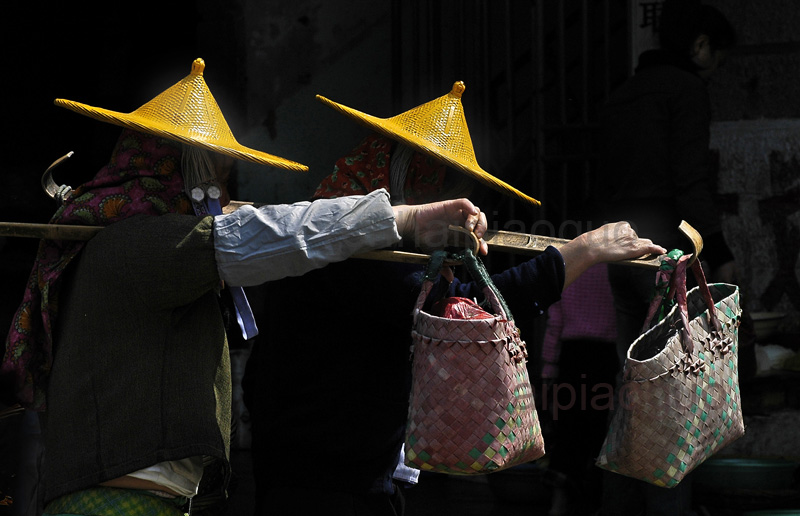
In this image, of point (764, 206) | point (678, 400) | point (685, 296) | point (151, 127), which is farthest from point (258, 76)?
point (678, 400)

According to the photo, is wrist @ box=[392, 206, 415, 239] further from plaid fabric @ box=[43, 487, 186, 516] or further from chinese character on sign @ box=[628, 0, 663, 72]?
chinese character on sign @ box=[628, 0, 663, 72]

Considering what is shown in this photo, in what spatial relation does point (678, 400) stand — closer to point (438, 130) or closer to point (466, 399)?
point (466, 399)

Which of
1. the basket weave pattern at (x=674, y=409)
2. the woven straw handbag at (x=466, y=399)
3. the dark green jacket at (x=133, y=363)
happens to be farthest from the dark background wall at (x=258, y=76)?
the dark green jacket at (x=133, y=363)

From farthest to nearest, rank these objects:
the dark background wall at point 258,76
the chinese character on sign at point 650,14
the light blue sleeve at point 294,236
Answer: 1. the dark background wall at point 258,76
2. the chinese character on sign at point 650,14
3. the light blue sleeve at point 294,236

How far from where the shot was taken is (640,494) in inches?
168

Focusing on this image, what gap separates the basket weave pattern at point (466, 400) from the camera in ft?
7.74

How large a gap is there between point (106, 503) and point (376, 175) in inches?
41.7

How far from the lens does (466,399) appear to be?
2.36 metres

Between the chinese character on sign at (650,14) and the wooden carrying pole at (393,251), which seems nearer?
the wooden carrying pole at (393,251)

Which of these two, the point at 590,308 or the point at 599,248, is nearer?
the point at 599,248

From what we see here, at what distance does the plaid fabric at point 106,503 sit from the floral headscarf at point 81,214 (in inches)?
12.3

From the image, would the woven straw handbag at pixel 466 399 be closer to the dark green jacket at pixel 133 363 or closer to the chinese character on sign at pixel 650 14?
the dark green jacket at pixel 133 363

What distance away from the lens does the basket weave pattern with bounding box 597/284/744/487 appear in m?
2.63

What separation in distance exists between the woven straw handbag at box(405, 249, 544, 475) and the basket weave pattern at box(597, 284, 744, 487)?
0.40 metres
